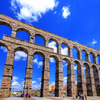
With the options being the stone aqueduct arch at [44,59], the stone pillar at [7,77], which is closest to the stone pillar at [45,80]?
the stone aqueduct arch at [44,59]

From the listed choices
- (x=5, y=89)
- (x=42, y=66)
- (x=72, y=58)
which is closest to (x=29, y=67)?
(x=42, y=66)

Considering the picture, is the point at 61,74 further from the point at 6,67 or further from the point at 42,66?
the point at 6,67

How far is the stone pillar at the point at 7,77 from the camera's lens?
50.9 feet

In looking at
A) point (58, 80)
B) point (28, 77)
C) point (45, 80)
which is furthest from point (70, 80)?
point (28, 77)

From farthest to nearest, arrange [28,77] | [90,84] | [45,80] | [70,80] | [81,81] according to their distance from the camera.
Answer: [90,84]
[81,81]
[70,80]
[45,80]
[28,77]

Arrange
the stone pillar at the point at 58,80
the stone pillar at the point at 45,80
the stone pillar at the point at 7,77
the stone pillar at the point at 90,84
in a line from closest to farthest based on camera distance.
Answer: the stone pillar at the point at 7,77, the stone pillar at the point at 45,80, the stone pillar at the point at 58,80, the stone pillar at the point at 90,84

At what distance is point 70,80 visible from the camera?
23578 millimetres

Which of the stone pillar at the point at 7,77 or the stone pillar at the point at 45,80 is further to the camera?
the stone pillar at the point at 45,80

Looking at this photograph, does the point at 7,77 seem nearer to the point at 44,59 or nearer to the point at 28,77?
the point at 28,77

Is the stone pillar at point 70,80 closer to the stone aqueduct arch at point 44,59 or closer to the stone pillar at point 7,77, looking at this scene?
the stone aqueduct arch at point 44,59

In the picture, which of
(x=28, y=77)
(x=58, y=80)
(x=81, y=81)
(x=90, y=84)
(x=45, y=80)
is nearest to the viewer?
(x=28, y=77)

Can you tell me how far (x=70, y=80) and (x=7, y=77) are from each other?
1433 cm

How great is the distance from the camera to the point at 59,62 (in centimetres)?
2314

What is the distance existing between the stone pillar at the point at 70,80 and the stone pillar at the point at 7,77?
13.7m
